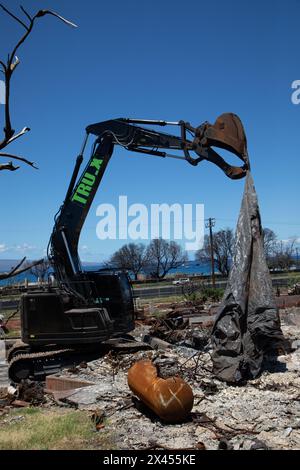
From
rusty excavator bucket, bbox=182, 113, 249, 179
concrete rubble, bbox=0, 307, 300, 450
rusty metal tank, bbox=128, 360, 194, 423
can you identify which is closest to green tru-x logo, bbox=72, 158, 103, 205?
rusty excavator bucket, bbox=182, 113, 249, 179

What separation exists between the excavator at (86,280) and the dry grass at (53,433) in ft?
12.2

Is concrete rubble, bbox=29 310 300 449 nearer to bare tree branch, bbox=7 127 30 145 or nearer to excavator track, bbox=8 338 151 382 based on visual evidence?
excavator track, bbox=8 338 151 382

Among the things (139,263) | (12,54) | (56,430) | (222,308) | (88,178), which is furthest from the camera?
(139,263)

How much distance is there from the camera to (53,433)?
6.79m

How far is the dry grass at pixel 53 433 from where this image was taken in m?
6.37

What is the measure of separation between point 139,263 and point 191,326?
233 ft

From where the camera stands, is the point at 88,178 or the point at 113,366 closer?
the point at 113,366

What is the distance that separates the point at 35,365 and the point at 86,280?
2.29 metres

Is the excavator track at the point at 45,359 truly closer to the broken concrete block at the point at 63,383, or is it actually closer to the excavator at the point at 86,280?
the excavator at the point at 86,280

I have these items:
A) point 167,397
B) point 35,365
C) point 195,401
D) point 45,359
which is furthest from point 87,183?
point 167,397

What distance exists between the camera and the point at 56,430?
22.6ft

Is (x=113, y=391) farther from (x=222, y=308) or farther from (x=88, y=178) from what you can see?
(x=88, y=178)

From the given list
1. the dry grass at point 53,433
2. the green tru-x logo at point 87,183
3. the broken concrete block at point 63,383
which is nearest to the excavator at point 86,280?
the green tru-x logo at point 87,183
